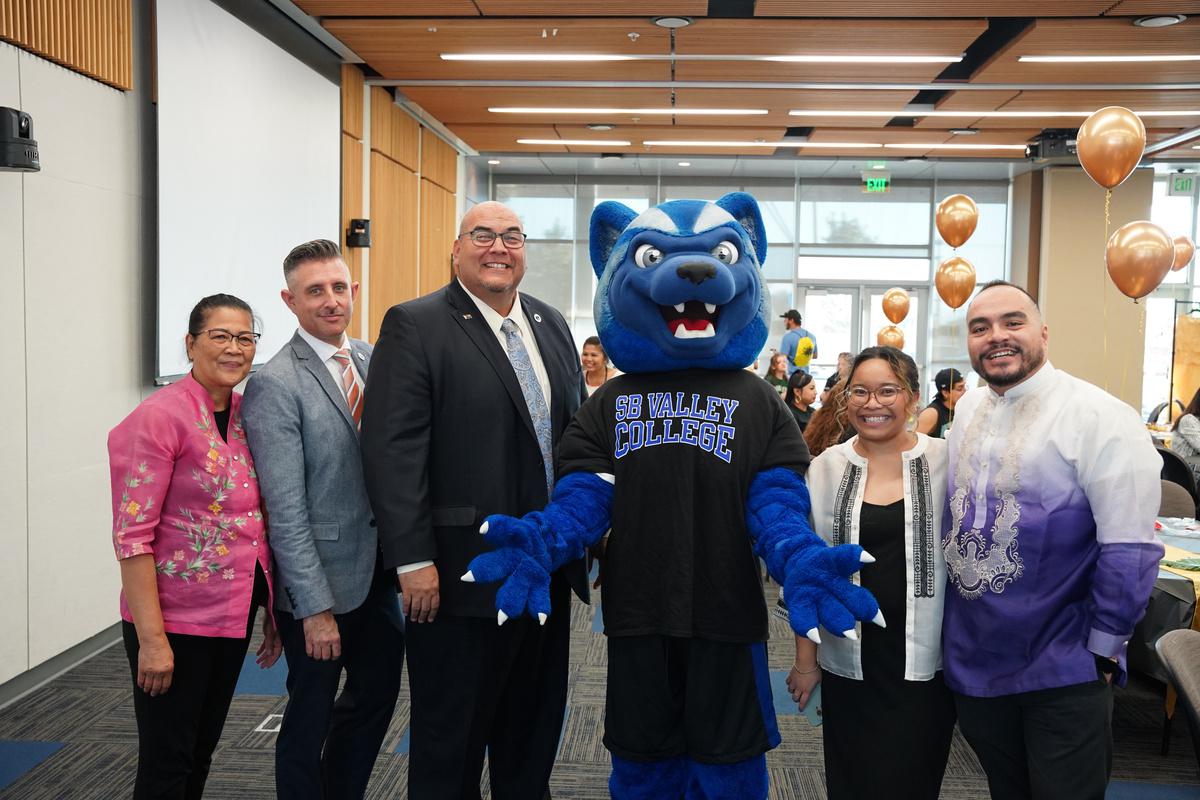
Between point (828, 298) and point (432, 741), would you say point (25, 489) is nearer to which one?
point (432, 741)

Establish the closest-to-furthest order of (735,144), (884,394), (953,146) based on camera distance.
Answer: (884,394), (953,146), (735,144)

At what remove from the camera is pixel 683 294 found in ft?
6.43

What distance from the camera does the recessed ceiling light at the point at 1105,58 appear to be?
6359mm

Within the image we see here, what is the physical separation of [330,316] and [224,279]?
2.97 m

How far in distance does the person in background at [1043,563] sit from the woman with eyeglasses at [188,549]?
1634mm

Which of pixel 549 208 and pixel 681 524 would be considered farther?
pixel 549 208

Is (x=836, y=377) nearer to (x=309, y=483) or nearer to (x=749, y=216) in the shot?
(x=749, y=216)

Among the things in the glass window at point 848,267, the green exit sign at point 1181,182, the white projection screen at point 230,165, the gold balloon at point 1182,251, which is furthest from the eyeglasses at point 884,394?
the green exit sign at point 1181,182

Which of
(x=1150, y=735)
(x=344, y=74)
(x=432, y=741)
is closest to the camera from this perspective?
(x=432, y=741)

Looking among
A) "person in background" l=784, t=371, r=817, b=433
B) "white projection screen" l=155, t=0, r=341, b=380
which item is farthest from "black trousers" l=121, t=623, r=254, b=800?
"person in background" l=784, t=371, r=817, b=433

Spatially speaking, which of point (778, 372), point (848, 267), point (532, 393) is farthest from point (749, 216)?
point (848, 267)

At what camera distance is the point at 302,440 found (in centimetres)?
219

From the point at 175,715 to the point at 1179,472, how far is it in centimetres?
547

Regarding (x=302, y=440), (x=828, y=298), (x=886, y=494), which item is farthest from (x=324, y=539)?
(x=828, y=298)
